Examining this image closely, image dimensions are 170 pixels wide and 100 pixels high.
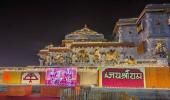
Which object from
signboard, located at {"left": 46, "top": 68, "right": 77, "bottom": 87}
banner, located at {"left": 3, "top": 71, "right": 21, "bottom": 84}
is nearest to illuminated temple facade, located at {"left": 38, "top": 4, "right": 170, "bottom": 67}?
signboard, located at {"left": 46, "top": 68, "right": 77, "bottom": 87}

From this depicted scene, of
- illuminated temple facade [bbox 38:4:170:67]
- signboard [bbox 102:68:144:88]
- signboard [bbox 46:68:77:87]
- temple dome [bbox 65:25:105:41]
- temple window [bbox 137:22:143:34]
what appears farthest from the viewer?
temple dome [bbox 65:25:105:41]

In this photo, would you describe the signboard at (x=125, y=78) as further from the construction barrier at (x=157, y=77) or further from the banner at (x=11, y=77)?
the banner at (x=11, y=77)

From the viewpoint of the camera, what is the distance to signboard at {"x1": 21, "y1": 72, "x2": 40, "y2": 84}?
1551 inches

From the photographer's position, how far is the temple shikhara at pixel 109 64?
35.6 meters

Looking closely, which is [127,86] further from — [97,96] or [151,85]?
[97,96]

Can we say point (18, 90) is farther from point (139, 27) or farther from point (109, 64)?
point (139, 27)

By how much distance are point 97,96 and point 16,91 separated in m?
→ 16.1

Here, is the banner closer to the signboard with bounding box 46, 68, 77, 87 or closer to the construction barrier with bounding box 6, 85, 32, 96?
the construction barrier with bounding box 6, 85, 32, 96

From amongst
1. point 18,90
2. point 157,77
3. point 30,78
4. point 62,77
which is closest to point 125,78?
point 157,77

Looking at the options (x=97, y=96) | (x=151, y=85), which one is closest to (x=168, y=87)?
(x=151, y=85)

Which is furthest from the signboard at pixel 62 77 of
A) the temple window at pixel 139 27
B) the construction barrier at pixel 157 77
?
the temple window at pixel 139 27

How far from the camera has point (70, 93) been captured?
24844mm

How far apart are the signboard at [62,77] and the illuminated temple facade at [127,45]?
47.2ft

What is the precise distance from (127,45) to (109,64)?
35.5 ft
